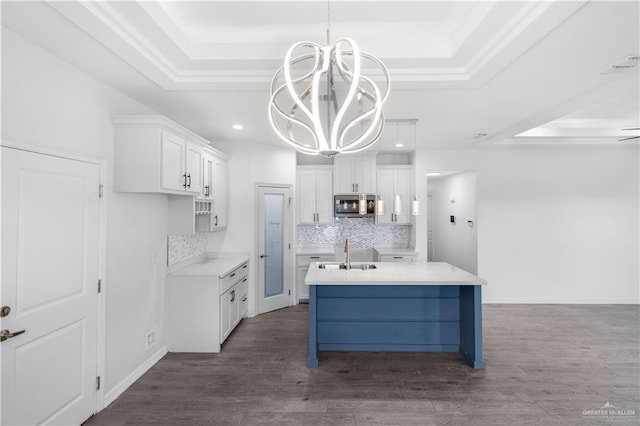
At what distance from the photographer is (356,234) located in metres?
6.14

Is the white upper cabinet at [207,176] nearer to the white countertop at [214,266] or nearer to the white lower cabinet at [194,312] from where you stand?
the white countertop at [214,266]

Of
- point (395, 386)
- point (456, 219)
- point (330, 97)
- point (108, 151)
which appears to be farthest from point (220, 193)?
point (456, 219)

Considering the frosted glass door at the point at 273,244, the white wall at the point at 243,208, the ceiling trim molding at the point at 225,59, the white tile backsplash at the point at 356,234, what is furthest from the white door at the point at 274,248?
the ceiling trim molding at the point at 225,59

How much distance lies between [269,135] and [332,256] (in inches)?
91.7

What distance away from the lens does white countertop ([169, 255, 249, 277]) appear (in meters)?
3.66

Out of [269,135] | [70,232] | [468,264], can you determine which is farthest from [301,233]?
[70,232]

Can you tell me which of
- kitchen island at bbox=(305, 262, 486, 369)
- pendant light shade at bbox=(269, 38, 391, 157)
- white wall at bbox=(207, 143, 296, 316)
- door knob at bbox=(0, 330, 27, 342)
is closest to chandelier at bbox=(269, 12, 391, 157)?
pendant light shade at bbox=(269, 38, 391, 157)

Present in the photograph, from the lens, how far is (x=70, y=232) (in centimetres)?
229

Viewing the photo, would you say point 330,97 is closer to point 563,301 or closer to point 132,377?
point 132,377

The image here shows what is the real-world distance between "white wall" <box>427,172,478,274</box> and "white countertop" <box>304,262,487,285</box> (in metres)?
2.33

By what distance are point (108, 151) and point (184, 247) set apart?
1.68 m

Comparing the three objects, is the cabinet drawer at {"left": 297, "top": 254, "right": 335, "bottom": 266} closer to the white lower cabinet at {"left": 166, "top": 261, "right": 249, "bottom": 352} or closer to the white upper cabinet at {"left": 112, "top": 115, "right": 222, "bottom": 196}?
the white lower cabinet at {"left": 166, "top": 261, "right": 249, "bottom": 352}

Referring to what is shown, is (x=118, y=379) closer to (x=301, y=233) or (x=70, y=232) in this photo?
(x=70, y=232)

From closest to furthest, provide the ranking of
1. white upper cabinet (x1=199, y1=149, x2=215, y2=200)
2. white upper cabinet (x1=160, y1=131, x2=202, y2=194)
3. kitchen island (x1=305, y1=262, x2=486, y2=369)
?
white upper cabinet (x1=160, y1=131, x2=202, y2=194)
kitchen island (x1=305, y1=262, x2=486, y2=369)
white upper cabinet (x1=199, y1=149, x2=215, y2=200)
